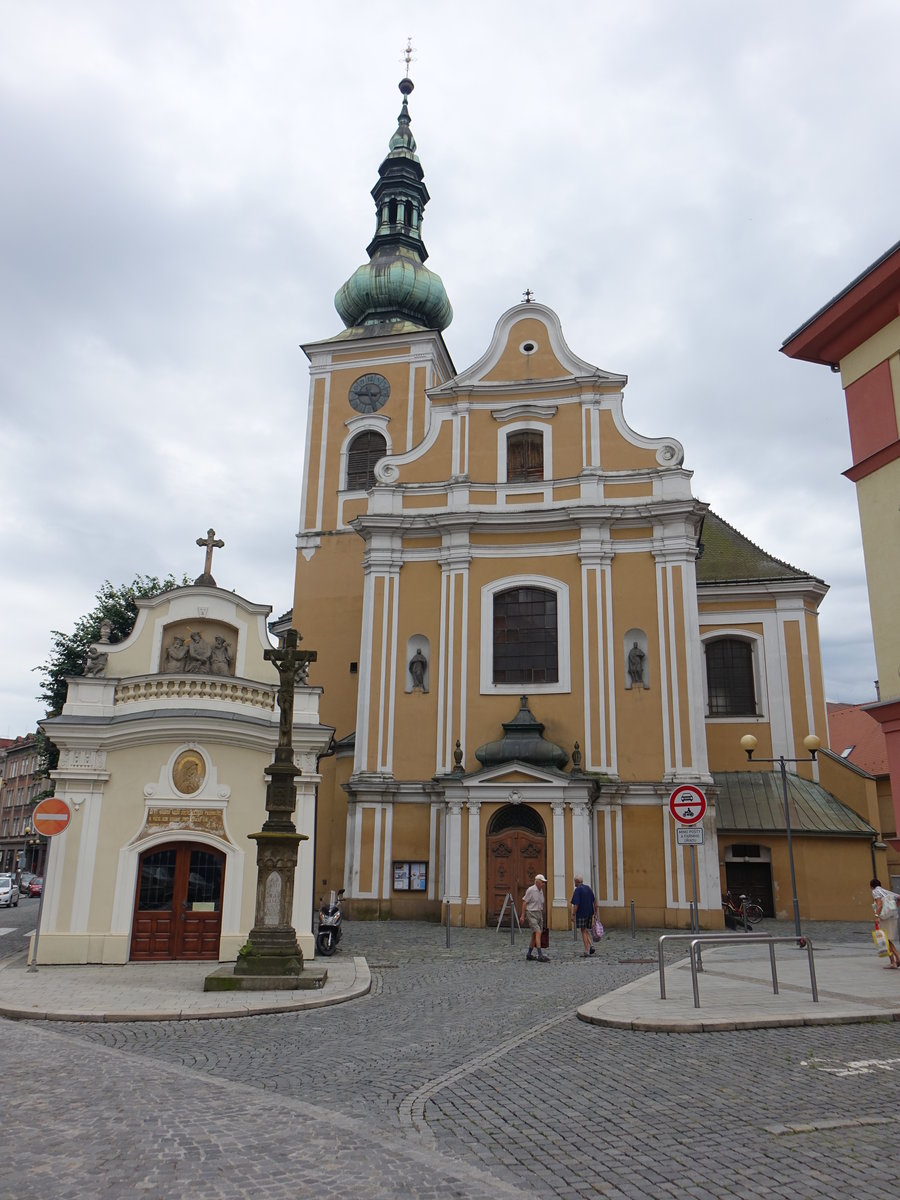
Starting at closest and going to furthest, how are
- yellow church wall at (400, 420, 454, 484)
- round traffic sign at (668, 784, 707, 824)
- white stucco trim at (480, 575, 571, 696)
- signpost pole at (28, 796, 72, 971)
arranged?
1. round traffic sign at (668, 784, 707, 824)
2. signpost pole at (28, 796, 72, 971)
3. white stucco trim at (480, 575, 571, 696)
4. yellow church wall at (400, 420, 454, 484)

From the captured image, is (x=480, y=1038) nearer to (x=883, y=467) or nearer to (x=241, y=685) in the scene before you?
(x=883, y=467)

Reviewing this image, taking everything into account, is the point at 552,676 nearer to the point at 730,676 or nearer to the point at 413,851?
the point at 413,851

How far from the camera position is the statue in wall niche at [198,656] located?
1734cm

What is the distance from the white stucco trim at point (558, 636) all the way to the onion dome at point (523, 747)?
75 centimetres

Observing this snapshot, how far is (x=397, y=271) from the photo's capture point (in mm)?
36375

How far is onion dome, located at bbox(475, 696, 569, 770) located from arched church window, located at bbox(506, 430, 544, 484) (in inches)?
264

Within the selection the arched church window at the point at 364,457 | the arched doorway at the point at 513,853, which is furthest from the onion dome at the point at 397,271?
the arched doorway at the point at 513,853

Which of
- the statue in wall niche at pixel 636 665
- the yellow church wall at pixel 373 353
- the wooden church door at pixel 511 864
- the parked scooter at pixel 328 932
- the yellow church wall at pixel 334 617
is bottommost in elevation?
the parked scooter at pixel 328 932

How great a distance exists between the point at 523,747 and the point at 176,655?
31.0ft

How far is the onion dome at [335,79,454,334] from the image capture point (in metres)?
36.2

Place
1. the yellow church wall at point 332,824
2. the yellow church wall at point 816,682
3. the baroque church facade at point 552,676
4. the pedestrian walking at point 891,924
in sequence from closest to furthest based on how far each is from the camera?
the pedestrian walking at point 891,924, the baroque church facade at point 552,676, the yellow church wall at point 332,824, the yellow church wall at point 816,682

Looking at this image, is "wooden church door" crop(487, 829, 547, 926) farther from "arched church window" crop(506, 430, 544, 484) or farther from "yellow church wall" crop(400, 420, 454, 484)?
"yellow church wall" crop(400, 420, 454, 484)

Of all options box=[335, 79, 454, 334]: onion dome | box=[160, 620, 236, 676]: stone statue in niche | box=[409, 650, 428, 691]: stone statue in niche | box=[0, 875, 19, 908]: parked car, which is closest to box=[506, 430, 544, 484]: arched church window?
box=[409, 650, 428, 691]: stone statue in niche

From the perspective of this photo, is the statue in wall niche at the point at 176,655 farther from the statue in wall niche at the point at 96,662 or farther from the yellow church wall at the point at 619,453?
the yellow church wall at the point at 619,453
